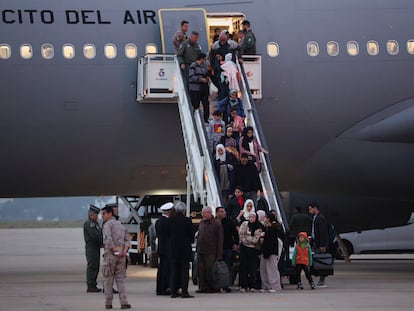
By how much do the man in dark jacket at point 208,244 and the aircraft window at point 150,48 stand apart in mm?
5396

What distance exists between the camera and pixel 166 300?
1936 cm

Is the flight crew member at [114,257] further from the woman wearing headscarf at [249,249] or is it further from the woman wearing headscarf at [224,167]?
the woman wearing headscarf at [224,167]

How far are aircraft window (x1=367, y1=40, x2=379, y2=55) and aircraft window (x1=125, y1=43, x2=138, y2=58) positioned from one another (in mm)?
5240

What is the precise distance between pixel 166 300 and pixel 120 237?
1.60m

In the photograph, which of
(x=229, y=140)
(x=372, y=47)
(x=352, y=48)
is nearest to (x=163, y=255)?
(x=229, y=140)

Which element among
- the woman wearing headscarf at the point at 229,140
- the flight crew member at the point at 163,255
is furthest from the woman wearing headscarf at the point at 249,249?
the woman wearing headscarf at the point at 229,140

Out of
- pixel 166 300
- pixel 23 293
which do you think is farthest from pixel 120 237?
pixel 23 293

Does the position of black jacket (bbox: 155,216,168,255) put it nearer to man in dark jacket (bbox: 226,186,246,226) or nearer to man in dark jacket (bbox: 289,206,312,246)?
man in dark jacket (bbox: 226,186,246,226)

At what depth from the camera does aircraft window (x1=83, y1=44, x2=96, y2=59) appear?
24438mm

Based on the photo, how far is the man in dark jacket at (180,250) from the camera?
19.7 m

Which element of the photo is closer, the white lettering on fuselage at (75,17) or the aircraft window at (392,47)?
the white lettering on fuselage at (75,17)

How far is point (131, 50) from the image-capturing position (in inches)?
970

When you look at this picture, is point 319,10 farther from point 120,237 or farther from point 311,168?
point 120,237

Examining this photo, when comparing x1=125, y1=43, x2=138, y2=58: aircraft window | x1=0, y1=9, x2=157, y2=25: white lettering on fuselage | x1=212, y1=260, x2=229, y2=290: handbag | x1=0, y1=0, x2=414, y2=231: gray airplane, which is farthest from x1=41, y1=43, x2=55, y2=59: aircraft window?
x1=212, y1=260, x2=229, y2=290: handbag
